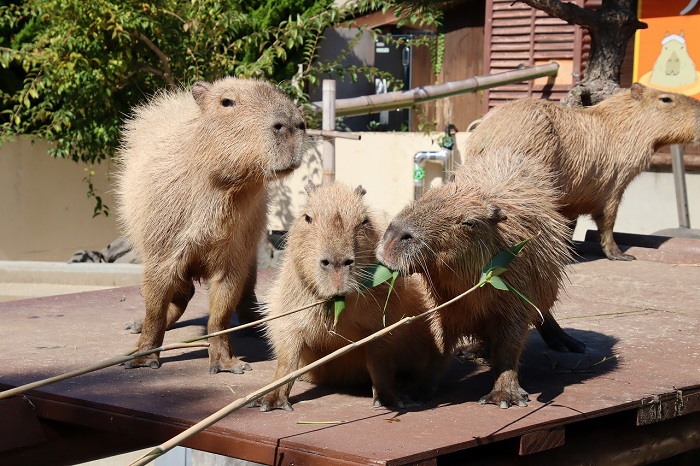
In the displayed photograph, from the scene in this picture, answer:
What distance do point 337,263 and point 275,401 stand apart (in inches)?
22.7

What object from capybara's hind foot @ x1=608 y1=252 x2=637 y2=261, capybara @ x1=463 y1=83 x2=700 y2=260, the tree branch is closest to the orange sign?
capybara @ x1=463 y1=83 x2=700 y2=260

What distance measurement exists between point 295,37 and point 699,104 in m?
3.92

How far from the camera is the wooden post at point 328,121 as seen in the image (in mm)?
8047

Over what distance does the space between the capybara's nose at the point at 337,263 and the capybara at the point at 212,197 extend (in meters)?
0.71

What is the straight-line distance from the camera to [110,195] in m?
11.3

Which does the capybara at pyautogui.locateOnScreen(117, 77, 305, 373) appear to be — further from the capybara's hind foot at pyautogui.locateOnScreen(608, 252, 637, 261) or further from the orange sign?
the orange sign

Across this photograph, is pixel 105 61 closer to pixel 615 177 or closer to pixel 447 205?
pixel 615 177

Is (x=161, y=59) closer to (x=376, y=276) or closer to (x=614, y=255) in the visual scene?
(x=614, y=255)

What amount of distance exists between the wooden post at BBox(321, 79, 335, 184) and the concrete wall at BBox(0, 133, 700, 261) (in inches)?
92.8

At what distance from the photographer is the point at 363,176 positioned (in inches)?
451

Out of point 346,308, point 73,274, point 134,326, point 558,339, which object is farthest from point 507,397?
point 73,274

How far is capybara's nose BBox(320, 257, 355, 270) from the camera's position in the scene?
126 inches

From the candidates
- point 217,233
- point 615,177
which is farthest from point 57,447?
point 615,177

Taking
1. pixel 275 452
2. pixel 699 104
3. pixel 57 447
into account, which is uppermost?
pixel 699 104
